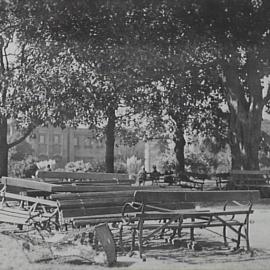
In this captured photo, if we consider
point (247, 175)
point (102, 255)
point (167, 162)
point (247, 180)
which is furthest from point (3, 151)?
point (102, 255)

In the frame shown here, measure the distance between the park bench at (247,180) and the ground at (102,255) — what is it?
35.5 ft

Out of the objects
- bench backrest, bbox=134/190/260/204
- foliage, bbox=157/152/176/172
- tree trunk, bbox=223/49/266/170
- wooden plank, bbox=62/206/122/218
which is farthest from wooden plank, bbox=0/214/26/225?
foliage, bbox=157/152/176/172

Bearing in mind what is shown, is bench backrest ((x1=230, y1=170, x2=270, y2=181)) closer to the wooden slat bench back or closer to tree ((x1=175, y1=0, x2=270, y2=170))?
the wooden slat bench back

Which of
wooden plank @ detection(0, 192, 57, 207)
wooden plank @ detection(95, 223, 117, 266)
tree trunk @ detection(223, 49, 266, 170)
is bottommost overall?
wooden plank @ detection(95, 223, 117, 266)

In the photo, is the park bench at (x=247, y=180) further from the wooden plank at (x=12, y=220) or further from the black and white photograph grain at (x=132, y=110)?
the wooden plank at (x=12, y=220)

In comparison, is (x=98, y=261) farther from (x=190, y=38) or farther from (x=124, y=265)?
(x=190, y=38)

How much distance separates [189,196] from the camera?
8164mm

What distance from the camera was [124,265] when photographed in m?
7.40

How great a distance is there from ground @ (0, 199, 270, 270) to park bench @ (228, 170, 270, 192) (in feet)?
35.5

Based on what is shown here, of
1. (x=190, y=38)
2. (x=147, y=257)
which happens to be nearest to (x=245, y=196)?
(x=147, y=257)

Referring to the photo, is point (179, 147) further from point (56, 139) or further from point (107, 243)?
point (56, 139)

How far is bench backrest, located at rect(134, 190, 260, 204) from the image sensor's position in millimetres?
7879

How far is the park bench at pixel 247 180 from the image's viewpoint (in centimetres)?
2120

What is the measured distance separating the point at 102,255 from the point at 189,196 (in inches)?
55.9
